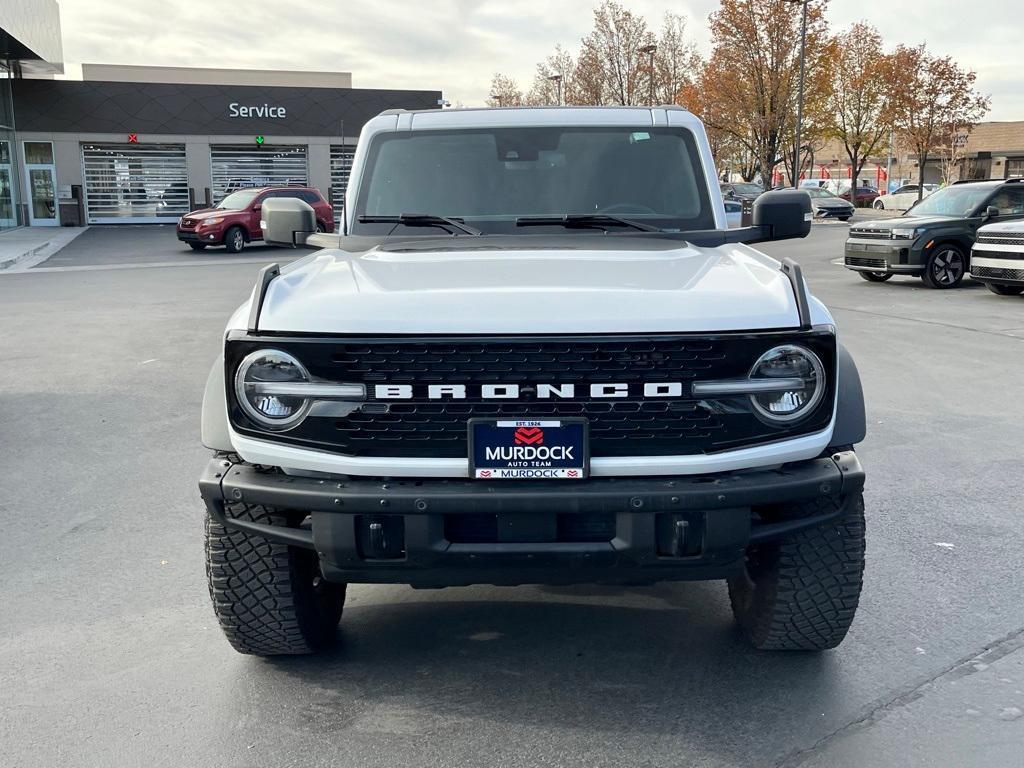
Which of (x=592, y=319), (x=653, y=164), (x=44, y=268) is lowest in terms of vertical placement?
(x=44, y=268)

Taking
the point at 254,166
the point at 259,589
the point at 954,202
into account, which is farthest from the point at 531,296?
the point at 254,166

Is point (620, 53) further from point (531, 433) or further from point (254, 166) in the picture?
point (531, 433)

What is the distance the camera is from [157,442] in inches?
273

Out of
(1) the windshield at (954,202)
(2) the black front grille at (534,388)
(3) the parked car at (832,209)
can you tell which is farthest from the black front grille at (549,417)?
(3) the parked car at (832,209)

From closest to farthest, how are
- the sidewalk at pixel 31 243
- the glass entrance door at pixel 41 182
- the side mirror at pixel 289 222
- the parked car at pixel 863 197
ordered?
the side mirror at pixel 289 222 < the sidewalk at pixel 31 243 < the glass entrance door at pixel 41 182 < the parked car at pixel 863 197

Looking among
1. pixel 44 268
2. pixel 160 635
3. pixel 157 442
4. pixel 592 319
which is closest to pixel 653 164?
pixel 592 319

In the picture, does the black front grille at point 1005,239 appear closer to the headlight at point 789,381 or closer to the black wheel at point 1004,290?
the black wheel at point 1004,290

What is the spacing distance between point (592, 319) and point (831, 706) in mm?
1524

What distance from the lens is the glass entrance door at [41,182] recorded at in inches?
1517

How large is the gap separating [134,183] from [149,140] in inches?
72.0

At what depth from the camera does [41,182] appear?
127 ft

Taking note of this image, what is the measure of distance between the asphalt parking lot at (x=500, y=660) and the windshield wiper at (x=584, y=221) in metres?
1.57

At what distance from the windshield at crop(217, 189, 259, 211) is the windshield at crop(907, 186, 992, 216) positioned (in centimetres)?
1628

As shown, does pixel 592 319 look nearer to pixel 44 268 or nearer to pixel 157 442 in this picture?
pixel 157 442
